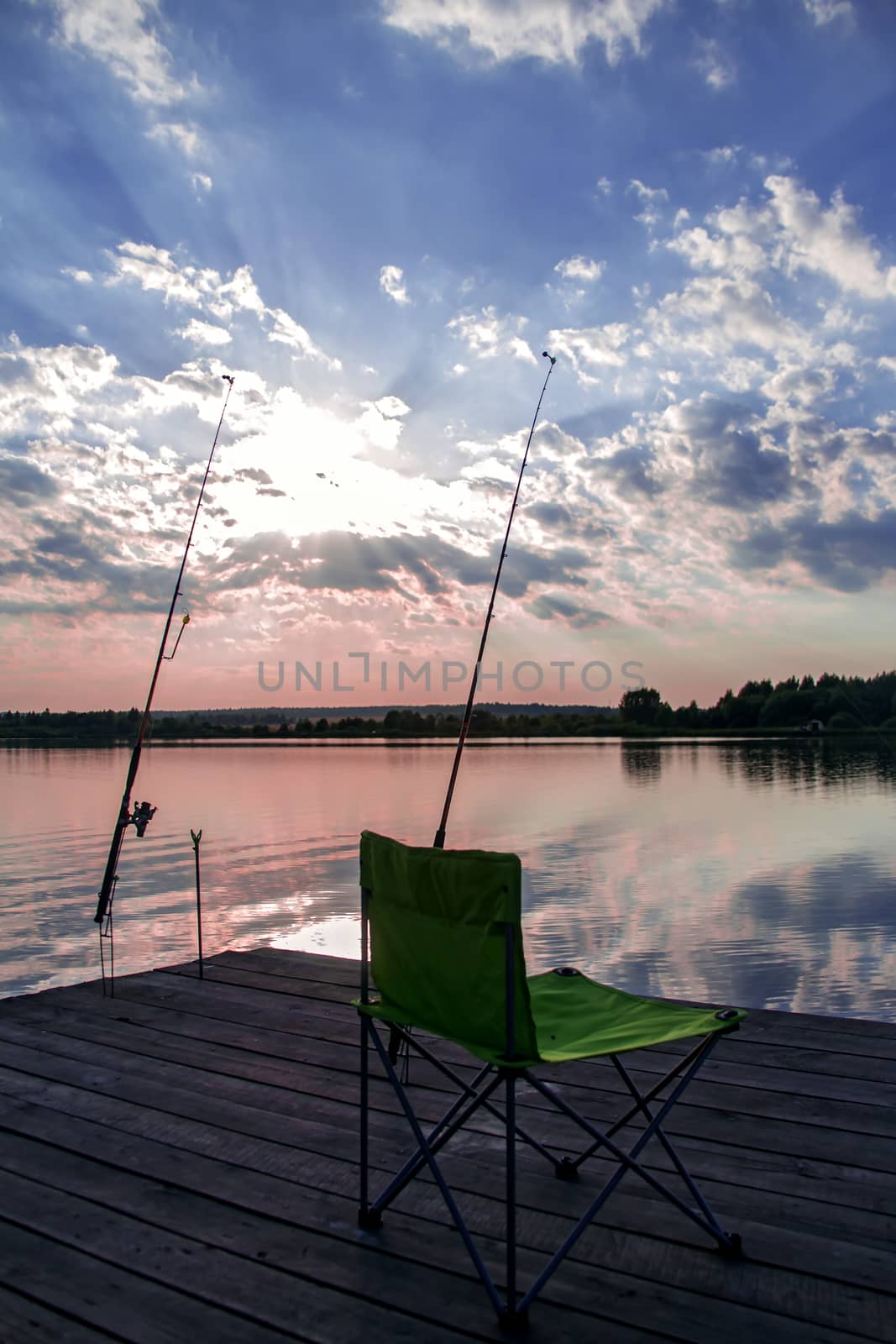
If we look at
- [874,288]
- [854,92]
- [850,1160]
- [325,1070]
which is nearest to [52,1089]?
[325,1070]

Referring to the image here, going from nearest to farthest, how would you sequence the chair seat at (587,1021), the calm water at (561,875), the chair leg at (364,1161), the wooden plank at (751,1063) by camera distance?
the chair seat at (587,1021) → the chair leg at (364,1161) → the wooden plank at (751,1063) → the calm water at (561,875)

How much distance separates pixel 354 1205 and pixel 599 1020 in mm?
683

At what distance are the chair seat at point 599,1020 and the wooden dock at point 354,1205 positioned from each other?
413 millimetres

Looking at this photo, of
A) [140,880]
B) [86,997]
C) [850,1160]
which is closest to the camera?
[850,1160]

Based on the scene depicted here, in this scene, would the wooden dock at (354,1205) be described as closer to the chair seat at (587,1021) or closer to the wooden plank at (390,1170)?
the wooden plank at (390,1170)

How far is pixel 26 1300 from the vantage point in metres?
1.64

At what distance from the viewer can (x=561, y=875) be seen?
1001cm

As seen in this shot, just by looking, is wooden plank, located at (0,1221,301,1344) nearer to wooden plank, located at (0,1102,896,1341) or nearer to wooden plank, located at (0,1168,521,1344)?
wooden plank, located at (0,1168,521,1344)

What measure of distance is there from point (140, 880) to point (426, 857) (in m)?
8.81

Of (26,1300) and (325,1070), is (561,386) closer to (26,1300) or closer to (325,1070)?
(325,1070)

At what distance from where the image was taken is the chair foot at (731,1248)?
1754mm

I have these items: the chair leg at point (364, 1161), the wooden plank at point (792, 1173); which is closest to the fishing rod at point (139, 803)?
the chair leg at point (364, 1161)

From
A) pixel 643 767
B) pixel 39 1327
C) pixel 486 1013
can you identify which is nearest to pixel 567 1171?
pixel 486 1013

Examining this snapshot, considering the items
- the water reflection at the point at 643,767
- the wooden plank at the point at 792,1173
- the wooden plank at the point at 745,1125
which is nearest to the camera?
the wooden plank at the point at 792,1173
